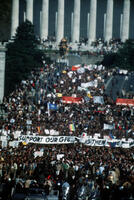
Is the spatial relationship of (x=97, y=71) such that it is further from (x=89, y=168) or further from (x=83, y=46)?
(x=89, y=168)

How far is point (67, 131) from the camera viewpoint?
216ft

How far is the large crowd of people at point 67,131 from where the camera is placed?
40.6 m

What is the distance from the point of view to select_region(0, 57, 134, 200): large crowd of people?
40.6 m

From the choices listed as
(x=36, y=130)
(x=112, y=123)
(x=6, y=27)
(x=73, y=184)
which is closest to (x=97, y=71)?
(x=112, y=123)

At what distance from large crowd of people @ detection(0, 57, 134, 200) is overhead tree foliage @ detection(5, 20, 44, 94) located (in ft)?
7.53

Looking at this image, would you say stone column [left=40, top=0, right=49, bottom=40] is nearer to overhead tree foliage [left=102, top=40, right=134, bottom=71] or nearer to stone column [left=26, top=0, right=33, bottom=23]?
stone column [left=26, top=0, right=33, bottom=23]

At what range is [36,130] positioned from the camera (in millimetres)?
64500

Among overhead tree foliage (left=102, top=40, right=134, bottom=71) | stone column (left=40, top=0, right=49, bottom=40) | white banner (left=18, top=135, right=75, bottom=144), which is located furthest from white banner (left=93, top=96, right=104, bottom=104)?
stone column (left=40, top=0, right=49, bottom=40)

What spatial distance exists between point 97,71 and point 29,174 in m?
65.1

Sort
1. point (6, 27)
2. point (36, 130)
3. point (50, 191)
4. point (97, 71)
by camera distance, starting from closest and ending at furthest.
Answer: point (50, 191) < point (36, 130) < point (97, 71) < point (6, 27)

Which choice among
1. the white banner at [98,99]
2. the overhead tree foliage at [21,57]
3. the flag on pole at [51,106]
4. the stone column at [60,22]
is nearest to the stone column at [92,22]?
the stone column at [60,22]

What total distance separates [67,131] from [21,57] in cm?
5215

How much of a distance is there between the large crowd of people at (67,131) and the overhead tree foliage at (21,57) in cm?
230

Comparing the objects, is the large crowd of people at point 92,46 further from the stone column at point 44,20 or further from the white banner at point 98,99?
the white banner at point 98,99
